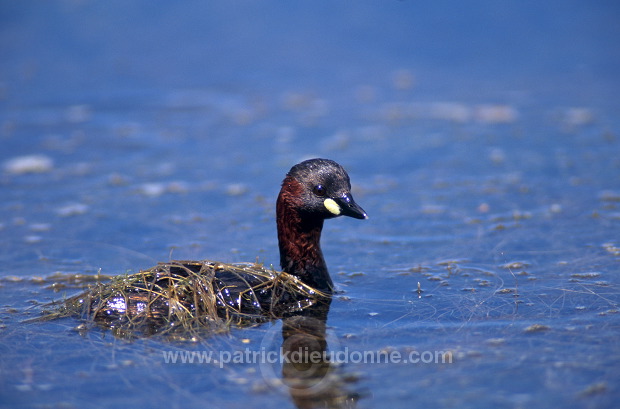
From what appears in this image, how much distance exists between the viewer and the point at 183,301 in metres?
6.09

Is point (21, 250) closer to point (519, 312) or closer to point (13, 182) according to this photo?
point (13, 182)

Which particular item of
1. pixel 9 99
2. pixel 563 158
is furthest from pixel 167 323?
pixel 9 99

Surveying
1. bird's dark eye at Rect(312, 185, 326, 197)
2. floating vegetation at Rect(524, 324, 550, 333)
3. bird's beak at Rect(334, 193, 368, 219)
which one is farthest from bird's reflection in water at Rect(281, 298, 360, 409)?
floating vegetation at Rect(524, 324, 550, 333)

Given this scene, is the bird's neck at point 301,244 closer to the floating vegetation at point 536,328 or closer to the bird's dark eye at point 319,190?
the bird's dark eye at point 319,190

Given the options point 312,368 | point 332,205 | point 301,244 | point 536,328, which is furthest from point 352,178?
point 312,368

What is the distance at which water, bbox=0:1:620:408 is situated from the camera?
5.30 m

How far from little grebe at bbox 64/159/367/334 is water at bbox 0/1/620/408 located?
0.27 metres

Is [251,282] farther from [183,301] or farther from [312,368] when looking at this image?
[312,368]

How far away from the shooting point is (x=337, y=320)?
243 inches

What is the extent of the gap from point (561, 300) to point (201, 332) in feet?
9.73

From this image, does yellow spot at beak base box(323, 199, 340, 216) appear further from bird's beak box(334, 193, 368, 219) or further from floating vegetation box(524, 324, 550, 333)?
floating vegetation box(524, 324, 550, 333)

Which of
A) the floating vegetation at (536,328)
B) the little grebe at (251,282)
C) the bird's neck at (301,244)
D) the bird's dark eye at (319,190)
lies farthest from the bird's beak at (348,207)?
the floating vegetation at (536,328)

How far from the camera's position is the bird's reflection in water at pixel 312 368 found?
494cm

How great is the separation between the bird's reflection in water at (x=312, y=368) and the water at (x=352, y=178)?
0.24ft
